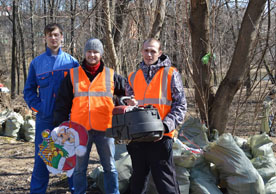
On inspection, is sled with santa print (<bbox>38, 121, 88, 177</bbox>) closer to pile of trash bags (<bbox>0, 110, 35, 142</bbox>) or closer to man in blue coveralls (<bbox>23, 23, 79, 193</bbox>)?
man in blue coveralls (<bbox>23, 23, 79, 193</bbox>)

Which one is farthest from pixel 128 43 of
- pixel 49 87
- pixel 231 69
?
pixel 49 87

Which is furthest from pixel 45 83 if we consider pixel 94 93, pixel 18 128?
pixel 18 128

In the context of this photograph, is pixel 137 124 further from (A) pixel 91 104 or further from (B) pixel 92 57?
(B) pixel 92 57

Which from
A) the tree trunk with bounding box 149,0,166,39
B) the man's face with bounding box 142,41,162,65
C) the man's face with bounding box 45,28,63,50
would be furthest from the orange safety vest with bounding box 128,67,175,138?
the tree trunk with bounding box 149,0,166,39

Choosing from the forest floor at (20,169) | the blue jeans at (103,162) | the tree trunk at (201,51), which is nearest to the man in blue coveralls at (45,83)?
the blue jeans at (103,162)

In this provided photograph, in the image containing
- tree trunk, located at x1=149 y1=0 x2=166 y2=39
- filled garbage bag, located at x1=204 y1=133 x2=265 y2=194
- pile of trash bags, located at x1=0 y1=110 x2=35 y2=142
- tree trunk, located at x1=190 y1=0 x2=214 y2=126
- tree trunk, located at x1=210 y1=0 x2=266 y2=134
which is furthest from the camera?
pile of trash bags, located at x1=0 y1=110 x2=35 y2=142

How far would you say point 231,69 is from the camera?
3611 mm

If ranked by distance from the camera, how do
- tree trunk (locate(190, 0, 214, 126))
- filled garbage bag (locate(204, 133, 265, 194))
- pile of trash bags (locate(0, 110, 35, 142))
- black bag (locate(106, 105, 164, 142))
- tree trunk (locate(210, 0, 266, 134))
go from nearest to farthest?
black bag (locate(106, 105, 164, 142)) < filled garbage bag (locate(204, 133, 265, 194)) < tree trunk (locate(210, 0, 266, 134)) < tree trunk (locate(190, 0, 214, 126)) < pile of trash bags (locate(0, 110, 35, 142))

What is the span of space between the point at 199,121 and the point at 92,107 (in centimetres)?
159

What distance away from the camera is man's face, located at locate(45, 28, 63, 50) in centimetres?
290

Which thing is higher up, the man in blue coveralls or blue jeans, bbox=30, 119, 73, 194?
the man in blue coveralls

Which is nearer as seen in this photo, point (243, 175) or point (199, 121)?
point (243, 175)

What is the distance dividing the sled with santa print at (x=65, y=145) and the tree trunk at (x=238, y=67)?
6.16ft

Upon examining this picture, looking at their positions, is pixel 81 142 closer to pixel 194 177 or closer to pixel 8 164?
pixel 194 177
